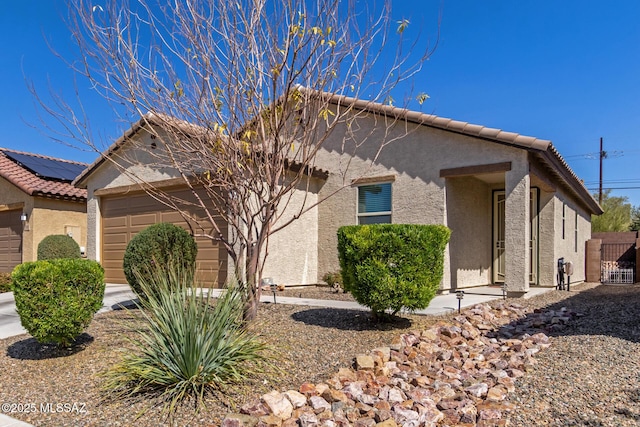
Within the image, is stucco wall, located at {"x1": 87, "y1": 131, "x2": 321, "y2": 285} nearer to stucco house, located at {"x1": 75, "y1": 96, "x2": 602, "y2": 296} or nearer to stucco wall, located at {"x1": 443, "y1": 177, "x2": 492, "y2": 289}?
stucco house, located at {"x1": 75, "y1": 96, "x2": 602, "y2": 296}

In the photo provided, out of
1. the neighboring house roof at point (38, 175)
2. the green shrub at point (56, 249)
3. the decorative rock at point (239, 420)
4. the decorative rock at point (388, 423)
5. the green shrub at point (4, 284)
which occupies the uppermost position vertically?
the neighboring house roof at point (38, 175)

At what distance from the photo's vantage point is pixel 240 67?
6070 millimetres

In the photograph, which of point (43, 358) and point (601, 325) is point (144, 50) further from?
point (601, 325)

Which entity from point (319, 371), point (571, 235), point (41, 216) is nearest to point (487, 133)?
point (319, 371)

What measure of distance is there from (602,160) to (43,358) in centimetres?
4460

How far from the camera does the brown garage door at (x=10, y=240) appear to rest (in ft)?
55.0

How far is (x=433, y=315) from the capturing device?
7805 mm

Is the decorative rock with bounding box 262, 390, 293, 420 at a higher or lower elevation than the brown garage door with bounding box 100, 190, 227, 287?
lower

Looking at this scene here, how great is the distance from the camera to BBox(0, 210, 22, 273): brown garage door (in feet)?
55.0

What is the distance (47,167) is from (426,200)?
15390mm

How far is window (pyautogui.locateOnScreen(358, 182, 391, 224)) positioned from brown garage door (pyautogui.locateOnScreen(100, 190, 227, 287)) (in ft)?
12.2

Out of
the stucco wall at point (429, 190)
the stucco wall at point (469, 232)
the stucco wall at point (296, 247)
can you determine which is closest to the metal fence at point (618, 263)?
the stucco wall at point (469, 232)

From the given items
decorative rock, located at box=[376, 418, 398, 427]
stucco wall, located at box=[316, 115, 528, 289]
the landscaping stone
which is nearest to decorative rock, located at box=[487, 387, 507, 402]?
the landscaping stone

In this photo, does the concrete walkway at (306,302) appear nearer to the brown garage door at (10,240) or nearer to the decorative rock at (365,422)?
the decorative rock at (365,422)
